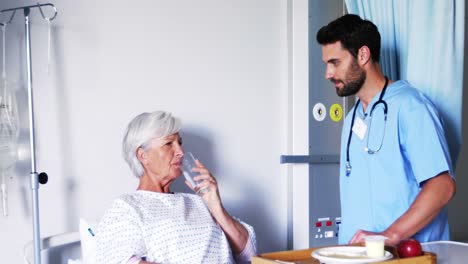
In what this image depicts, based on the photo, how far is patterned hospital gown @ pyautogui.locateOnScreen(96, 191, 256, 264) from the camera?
1916 millimetres

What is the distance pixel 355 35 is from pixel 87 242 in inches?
51.1

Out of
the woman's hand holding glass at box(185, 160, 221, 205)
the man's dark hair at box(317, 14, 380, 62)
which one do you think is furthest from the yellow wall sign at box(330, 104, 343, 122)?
the woman's hand holding glass at box(185, 160, 221, 205)

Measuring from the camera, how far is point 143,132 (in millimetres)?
2119

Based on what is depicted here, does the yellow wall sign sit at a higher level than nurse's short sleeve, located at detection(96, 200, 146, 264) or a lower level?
higher

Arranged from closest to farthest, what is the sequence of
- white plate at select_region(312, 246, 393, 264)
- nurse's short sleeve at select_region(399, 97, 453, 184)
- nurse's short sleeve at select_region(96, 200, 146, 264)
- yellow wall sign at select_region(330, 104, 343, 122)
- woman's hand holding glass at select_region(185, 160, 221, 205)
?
white plate at select_region(312, 246, 393, 264) < nurse's short sleeve at select_region(399, 97, 453, 184) < nurse's short sleeve at select_region(96, 200, 146, 264) < woman's hand holding glass at select_region(185, 160, 221, 205) < yellow wall sign at select_region(330, 104, 343, 122)

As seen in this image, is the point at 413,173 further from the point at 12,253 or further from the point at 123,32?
the point at 12,253

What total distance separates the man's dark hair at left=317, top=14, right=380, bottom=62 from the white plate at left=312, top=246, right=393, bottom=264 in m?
0.94

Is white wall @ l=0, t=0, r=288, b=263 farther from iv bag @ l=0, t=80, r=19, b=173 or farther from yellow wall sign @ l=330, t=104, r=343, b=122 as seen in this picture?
yellow wall sign @ l=330, t=104, r=343, b=122

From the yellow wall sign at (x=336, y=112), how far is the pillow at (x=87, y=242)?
1372 millimetres

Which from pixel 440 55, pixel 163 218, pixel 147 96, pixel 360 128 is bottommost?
pixel 163 218

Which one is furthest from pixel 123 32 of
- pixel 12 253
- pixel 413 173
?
pixel 413 173

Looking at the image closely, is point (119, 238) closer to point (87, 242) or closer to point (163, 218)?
point (163, 218)

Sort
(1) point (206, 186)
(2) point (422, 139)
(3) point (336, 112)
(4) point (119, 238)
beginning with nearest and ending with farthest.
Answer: (2) point (422, 139) → (4) point (119, 238) → (1) point (206, 186) → (3) point (336, 112)

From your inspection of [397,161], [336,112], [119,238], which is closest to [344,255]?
[397,161]
